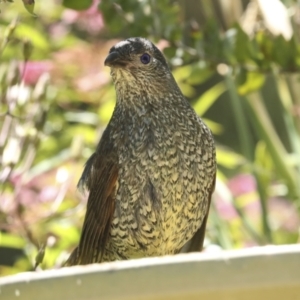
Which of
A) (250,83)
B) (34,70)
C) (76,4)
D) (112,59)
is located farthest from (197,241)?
(34,70)

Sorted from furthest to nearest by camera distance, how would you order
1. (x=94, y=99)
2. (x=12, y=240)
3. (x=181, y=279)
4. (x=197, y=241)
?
1. (x=94, y=99)
2. (x=12, y=240)
3. (x=197, y=241)
4. (x=181, y=279)

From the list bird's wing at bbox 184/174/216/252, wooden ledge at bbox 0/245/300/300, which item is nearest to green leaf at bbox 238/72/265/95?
bird's wing at bbox 184/174/216/252

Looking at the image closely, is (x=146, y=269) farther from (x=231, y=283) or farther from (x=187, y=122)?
(x=187, y=122)

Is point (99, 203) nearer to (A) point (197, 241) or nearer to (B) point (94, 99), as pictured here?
(A) point (197, 241)

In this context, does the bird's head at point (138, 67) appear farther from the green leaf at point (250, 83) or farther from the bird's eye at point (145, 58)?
the green leaf at point (250, 83)

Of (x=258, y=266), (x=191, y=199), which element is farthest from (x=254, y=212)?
(x=258, y=266)

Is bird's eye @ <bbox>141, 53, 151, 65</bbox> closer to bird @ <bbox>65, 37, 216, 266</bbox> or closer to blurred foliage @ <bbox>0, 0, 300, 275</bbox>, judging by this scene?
bird @ <bbox>65, 37, 216, 266</bbox>
